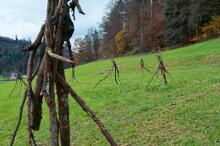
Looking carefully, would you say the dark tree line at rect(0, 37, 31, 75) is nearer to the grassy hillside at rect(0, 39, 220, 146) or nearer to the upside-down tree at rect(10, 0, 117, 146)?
the upside-down tree at rect(10, 0, 117, 146)

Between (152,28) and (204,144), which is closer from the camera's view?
(204,144)

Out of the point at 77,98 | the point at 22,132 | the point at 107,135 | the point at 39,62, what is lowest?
the point at 22,132

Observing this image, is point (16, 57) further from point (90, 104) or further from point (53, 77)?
point (90, 104)

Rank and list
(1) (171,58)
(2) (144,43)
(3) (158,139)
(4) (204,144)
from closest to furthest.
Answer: (4) (204,144) → (3) (158,139) → (1) (171,58) → (2) (144,43)

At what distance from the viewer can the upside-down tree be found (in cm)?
222

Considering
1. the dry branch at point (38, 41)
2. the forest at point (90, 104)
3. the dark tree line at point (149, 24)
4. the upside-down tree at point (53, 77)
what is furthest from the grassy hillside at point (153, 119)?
the dark tree line at point (149, 24)

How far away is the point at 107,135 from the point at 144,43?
80897mm

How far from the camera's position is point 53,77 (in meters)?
2.24

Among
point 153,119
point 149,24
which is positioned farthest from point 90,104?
point 149,24

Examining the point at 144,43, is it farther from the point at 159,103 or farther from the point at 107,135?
the point at 107,135

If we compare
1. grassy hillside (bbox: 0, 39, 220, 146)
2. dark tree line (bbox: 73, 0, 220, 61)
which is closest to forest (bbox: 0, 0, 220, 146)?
grassy hillside (bbox: 0, 39, 220, 146)

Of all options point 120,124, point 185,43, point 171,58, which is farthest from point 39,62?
point 185,43

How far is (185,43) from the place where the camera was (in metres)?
72.6

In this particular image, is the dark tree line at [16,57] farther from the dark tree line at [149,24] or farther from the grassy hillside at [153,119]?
the dark tree line at [149,24]
